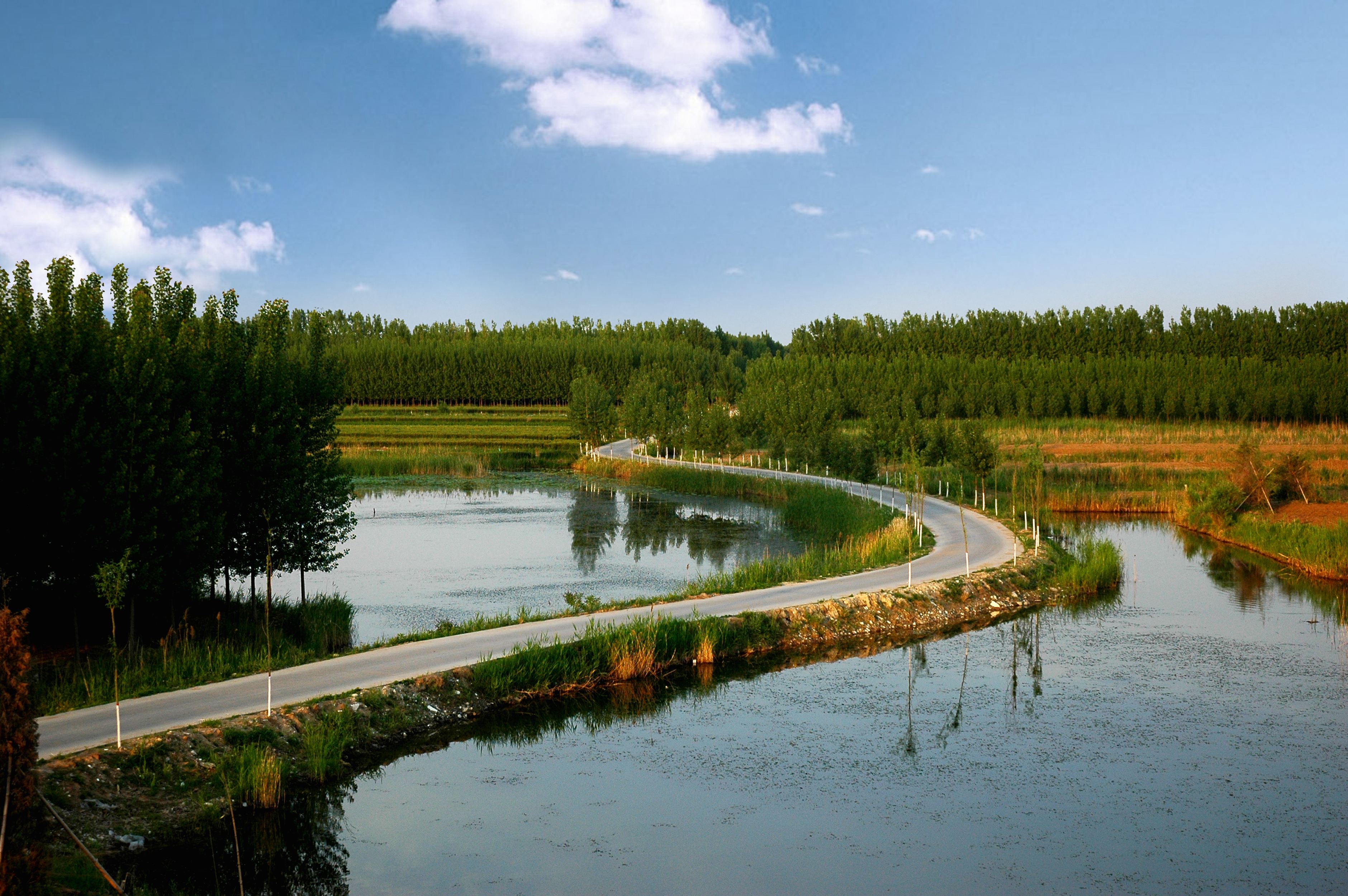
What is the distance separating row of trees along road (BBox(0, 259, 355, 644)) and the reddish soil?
3289cm

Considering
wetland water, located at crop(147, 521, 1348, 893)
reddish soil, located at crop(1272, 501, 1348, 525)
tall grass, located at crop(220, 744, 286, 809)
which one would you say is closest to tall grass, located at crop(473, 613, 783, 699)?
wetland water, located at crop(147, 521, 1348, 893)

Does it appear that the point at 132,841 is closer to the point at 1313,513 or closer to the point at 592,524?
the point at 592,524

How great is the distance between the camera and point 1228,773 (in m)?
15.4

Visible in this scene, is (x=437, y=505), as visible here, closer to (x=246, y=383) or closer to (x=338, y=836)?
(x=246, y=383)

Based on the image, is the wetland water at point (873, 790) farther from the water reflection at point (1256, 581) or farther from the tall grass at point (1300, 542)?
the tall grass at point (1300, 542)

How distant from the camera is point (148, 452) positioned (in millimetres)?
19734

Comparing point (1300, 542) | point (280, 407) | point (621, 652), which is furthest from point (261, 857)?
point (1300, 542)

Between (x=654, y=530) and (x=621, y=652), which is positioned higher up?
(x=654, y=530)

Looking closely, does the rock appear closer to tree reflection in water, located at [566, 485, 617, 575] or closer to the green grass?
the green grass

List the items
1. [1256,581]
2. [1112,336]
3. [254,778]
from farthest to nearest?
[1112,336]
[1256,581]
[254,778]

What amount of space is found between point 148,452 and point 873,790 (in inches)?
552

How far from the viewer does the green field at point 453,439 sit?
244ft

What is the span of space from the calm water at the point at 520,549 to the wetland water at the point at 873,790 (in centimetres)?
872

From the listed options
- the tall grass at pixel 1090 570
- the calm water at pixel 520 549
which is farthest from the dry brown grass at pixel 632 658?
the tall grass at pixel 1090 570
